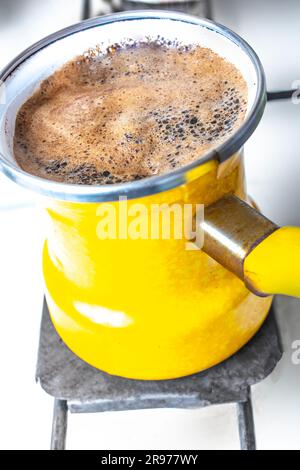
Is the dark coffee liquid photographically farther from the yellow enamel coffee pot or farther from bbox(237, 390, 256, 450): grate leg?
bbox(237, 390, 256, 450): grate leg

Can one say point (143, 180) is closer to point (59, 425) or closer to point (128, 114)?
point (128, 114)

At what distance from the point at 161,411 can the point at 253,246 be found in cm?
17

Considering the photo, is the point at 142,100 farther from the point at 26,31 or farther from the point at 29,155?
the point at 26,31

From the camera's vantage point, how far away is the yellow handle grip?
0.43m

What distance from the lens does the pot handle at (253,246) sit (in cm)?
43

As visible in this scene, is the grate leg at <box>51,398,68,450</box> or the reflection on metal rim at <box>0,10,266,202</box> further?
the grate leg at <box>51,398,68,450</box>

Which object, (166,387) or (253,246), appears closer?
(253,246)

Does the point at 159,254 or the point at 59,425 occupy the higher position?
the point at 159,254

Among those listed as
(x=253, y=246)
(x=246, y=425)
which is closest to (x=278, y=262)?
(x=253, y=246)

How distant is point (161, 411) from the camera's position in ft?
1.79

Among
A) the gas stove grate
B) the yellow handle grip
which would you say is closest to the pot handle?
the yellow handle grip

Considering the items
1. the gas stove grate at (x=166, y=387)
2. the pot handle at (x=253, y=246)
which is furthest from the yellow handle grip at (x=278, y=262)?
the gas stove grate at (x=166, y=387)

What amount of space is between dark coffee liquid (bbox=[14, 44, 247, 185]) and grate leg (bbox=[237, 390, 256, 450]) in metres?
0.19

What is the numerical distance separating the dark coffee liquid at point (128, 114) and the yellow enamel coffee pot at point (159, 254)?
0.01 meters
